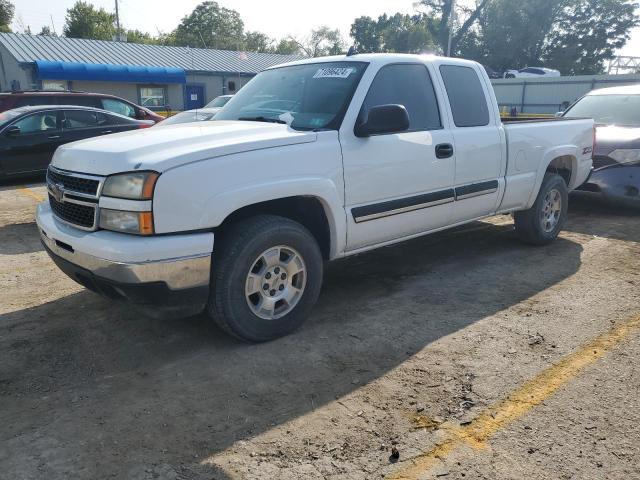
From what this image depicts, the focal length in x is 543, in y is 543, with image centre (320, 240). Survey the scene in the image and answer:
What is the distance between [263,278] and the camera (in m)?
3.64

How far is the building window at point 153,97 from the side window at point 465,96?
86.4ft

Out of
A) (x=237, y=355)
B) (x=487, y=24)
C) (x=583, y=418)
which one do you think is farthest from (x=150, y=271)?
(x=487, y=24)

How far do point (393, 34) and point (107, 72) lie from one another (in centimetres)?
4430

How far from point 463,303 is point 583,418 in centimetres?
166

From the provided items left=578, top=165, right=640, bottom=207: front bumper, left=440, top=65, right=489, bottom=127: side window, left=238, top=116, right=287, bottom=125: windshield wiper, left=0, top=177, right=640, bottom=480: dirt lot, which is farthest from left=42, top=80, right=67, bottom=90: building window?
left=440, top=65, right=489, bottom=127: side window

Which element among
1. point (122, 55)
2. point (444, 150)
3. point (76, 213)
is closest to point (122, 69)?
point (122, 55)

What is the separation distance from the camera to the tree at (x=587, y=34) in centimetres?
4800

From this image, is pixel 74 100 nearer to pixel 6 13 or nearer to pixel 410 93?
pixel 410 93

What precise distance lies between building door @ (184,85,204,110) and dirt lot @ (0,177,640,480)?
2743 centimetres

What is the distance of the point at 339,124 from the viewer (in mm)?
3922

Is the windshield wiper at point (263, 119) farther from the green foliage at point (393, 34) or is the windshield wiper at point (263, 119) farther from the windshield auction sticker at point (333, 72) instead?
the green foliage at point (393, 34)

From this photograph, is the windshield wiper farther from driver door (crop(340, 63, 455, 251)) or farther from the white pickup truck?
driver door (crop(340, 63, 455, 251))

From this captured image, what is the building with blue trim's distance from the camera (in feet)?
83.7

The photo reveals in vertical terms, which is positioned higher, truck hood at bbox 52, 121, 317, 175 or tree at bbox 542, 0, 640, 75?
tree at bbox 542, 0, 640, 75
